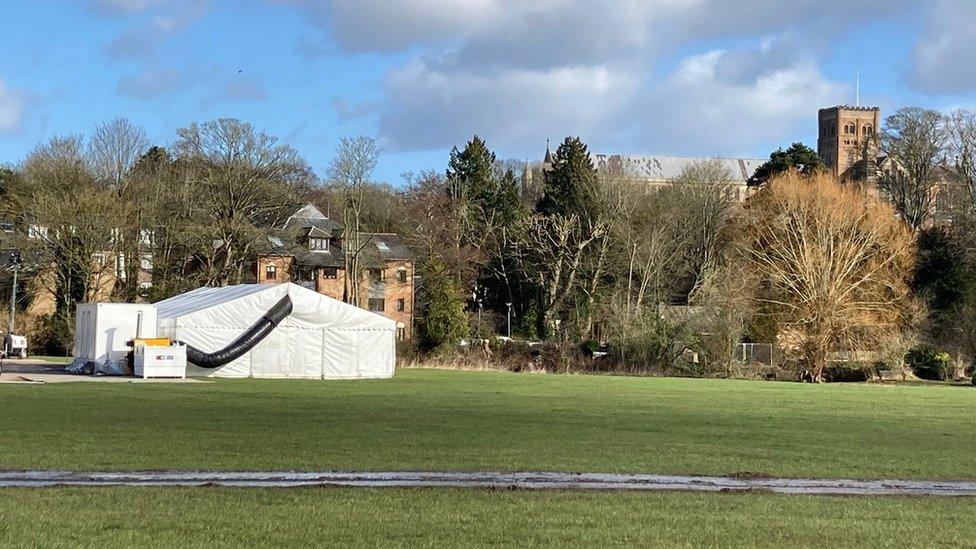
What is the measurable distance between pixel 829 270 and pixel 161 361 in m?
37.5

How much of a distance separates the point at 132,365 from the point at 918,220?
59745mm

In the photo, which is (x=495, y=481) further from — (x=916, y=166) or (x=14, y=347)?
(x=916, y=166)

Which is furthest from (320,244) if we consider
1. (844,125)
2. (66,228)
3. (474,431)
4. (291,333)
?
(844,125)

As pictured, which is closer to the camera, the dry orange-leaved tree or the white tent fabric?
the white tent fabric

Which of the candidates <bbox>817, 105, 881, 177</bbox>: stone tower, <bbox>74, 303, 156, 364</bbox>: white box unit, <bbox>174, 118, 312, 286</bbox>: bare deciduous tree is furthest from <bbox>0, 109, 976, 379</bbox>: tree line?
<bbox>817, 105, 881, 177</bbox>: stone tower

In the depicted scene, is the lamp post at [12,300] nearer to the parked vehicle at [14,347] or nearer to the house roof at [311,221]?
the parked vehicle at [14,347]

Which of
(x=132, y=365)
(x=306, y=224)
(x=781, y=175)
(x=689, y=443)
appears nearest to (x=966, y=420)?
(x=689, y=443)

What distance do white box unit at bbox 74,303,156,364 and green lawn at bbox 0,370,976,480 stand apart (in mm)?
7784

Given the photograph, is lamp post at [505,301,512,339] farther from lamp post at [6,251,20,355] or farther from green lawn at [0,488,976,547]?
green lawn at [0,488,976,547]

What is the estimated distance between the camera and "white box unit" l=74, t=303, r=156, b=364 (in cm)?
4603

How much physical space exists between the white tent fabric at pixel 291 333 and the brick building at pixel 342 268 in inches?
1174

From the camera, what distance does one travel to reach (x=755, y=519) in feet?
37.6

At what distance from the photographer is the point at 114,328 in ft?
151

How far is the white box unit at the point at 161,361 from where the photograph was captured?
44.0 meters
